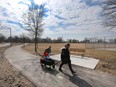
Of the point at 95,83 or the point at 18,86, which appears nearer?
the point at 18,86

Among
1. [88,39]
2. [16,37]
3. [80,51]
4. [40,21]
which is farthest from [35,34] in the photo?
[16,37]

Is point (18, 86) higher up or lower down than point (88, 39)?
lower down

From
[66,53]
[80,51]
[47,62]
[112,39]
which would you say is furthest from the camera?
[112,39]

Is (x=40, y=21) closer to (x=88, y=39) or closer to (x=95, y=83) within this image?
(x=88, y=39)

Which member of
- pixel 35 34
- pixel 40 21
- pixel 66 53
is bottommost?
pixel 66 53

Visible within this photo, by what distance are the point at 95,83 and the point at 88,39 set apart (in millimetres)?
24365

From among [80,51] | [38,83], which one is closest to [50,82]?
[38,83]

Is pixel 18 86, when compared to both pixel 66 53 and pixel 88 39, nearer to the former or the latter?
pixel 66 53

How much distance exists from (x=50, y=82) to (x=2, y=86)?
2088 mm

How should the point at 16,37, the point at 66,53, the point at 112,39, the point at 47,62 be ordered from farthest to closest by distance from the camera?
the point at 16,37 < the point at 112,39 < the point at 47,62 < the point at 66,53

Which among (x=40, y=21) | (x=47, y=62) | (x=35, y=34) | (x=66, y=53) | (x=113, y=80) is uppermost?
(x=40, y=21)

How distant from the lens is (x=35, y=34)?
2209 centimetres

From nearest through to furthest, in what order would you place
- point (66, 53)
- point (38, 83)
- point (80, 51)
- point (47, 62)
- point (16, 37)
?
1. point (38, 83)
2. point (66, 53)
3. point (47, 62)
4. point (80, 51)
5. point (16, 37)

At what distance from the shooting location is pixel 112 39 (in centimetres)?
2644
